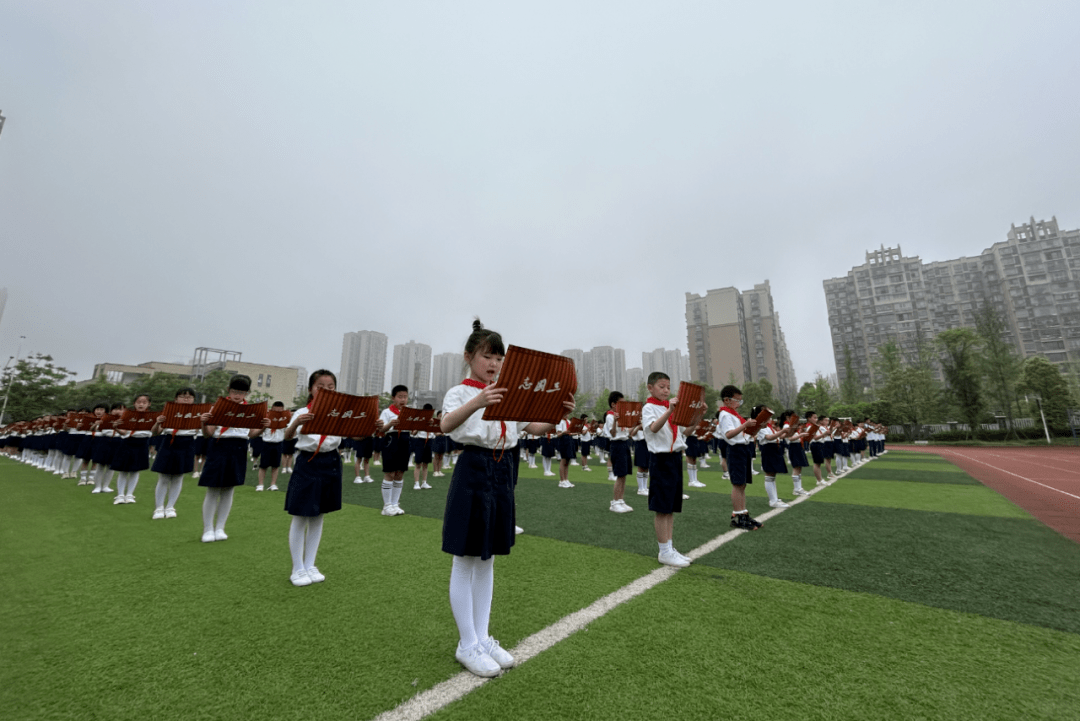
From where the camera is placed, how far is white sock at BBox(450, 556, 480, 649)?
8.91ft

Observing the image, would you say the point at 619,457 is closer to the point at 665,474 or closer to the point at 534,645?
the point at 665,474

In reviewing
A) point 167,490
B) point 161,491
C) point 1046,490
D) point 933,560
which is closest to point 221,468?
point 161,491

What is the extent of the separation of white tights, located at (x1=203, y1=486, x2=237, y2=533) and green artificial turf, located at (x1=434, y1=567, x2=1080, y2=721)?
5.31 metres

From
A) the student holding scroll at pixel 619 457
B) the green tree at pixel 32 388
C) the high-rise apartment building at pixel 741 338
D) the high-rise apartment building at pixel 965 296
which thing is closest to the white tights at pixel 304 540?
the student holding scroll at pixel 619 457

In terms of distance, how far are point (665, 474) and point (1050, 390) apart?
183 feet

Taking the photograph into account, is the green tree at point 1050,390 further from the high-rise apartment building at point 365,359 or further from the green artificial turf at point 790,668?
the high-rise apartment building at point 365,359

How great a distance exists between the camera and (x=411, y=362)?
122 m

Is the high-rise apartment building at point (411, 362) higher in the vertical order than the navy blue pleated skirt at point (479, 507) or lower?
higher

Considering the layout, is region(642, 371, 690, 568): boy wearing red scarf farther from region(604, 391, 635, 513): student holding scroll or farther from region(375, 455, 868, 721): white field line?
region(604, 391, 635, 513): student holding scroll

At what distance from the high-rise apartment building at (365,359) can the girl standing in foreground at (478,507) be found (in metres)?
118

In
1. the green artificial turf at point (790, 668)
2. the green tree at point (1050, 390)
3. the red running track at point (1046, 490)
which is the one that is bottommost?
the red running track at point (1046, 490)

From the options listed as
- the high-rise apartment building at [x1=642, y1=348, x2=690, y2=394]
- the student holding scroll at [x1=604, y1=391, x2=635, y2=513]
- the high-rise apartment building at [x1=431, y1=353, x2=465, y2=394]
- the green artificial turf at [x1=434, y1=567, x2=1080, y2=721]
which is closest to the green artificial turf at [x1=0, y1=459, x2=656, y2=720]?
the green artificial turf at [x1=434, y1=567, x2=1080, y2=721]

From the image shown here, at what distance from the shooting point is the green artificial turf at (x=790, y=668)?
2260 mm

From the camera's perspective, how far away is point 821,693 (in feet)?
7.88
